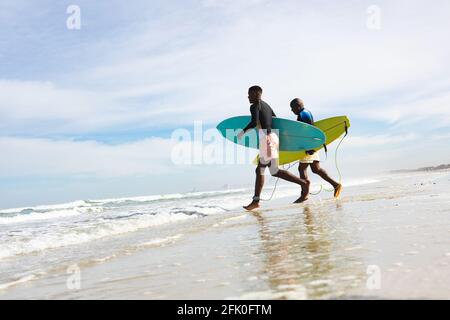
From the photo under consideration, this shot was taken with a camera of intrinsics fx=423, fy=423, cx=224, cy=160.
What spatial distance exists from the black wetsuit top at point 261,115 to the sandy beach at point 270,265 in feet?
10.2

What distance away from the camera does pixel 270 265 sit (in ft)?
10.3

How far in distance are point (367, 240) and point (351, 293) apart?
165cm

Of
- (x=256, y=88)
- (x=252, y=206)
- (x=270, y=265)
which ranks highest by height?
(x=256, y=88)

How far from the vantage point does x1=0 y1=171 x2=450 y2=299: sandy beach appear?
2.42 metres

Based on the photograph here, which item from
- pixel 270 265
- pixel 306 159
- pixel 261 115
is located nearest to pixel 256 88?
pixel 261 115

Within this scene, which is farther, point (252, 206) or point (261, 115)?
point (252, 206)

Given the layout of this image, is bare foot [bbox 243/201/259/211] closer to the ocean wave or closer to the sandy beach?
the ocean wave

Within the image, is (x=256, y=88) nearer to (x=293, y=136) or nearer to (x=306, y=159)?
(x=293, y=136)

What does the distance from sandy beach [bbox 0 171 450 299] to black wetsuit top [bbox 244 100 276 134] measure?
10.2 feet

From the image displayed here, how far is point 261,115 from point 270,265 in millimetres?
5380

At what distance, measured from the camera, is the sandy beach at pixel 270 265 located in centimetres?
242

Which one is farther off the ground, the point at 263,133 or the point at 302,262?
the point at 263,133

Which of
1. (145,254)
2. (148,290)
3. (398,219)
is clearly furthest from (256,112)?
(148,290)

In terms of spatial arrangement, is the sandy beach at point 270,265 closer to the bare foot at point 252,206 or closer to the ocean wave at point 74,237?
the ocean wave at point 74,237
